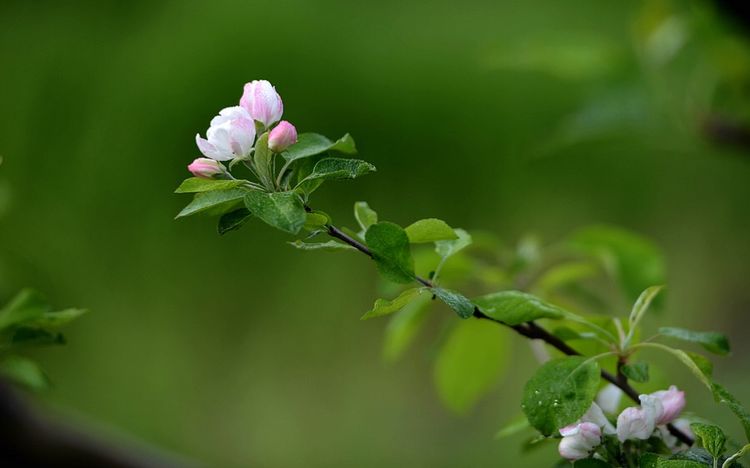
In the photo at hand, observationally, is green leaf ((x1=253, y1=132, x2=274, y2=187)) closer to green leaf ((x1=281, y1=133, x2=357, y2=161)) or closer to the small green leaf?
green leaf ((x1=281, y1=133, x2=357, y2=161))

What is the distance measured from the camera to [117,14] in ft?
5.11

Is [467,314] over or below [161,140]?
below

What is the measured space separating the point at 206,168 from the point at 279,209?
0.03 m

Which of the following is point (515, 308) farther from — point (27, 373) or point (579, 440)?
point (27, 373)

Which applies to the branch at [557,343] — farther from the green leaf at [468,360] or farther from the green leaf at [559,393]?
the green leaf at [468,360]

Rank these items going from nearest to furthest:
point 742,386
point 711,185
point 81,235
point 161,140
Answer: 1. point 742,386
2. point 81,235
3. point 161,140
4. point 711,185

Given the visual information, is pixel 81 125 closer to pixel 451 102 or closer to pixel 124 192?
pixel 124 192

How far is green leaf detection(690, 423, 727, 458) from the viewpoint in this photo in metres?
0.23

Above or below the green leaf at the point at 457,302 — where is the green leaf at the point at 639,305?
above

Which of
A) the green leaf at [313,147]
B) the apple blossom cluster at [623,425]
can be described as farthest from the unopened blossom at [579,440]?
the green leaf at [313,147]

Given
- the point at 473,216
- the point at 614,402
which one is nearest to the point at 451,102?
the point at 473,216

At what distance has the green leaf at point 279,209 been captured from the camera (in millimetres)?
206

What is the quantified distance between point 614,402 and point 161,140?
1304 millimetres

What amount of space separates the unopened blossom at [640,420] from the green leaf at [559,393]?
0.5 inches
